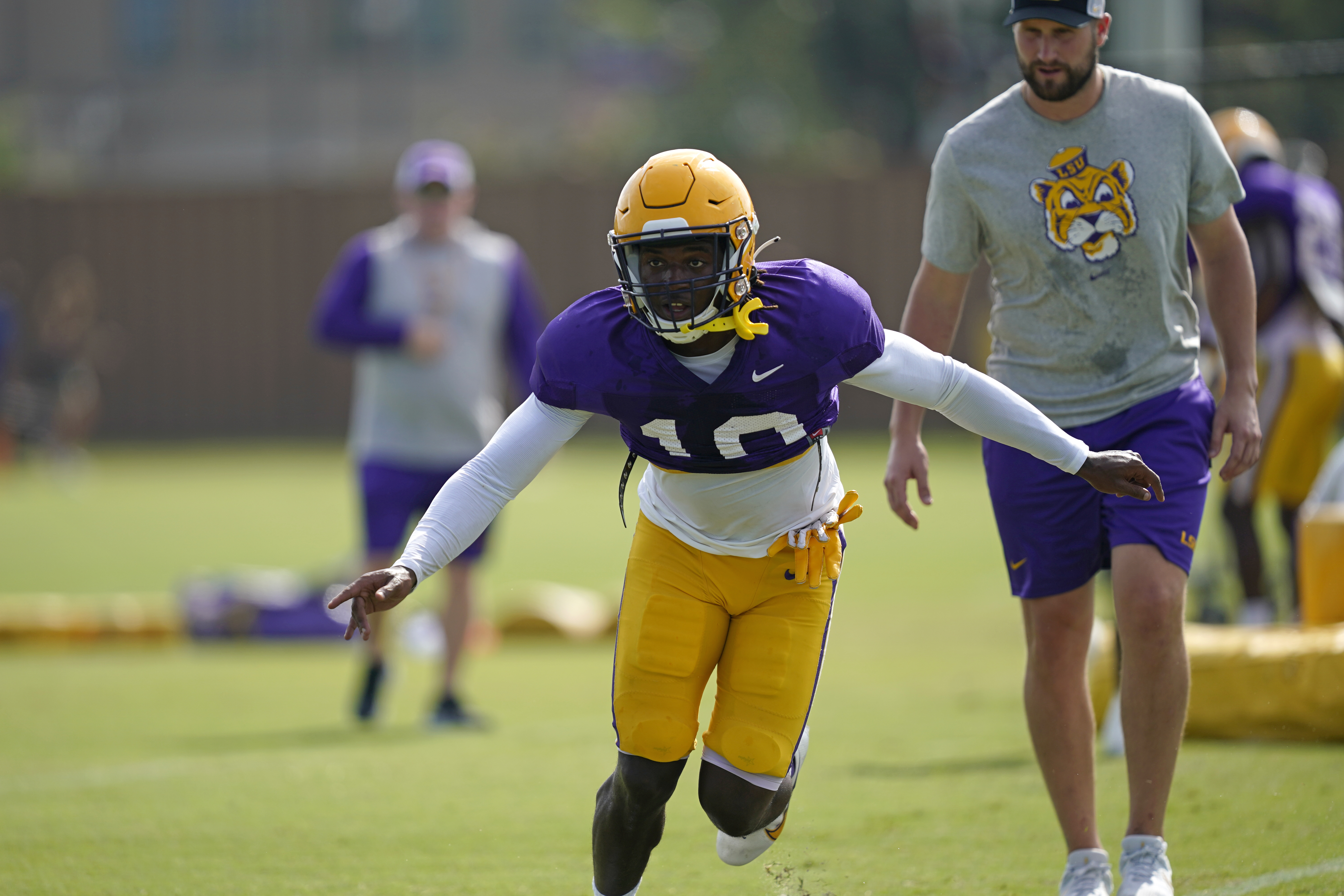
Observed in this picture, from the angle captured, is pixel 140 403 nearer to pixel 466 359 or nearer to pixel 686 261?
pixel 466 359

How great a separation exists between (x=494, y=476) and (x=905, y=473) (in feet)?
4.35

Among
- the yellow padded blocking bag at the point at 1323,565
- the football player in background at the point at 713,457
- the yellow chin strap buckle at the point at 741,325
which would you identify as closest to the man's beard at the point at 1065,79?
the football player in background at the point at 713,457

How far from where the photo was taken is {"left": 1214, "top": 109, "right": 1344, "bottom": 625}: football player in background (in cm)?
812

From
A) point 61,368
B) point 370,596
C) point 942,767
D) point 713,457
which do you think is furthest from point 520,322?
point 61,368

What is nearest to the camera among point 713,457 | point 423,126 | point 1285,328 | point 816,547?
point 713,457

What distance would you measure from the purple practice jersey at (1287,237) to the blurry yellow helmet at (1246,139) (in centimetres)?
4

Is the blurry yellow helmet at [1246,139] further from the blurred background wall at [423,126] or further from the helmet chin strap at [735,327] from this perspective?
the helmet chin strap at [735,327]

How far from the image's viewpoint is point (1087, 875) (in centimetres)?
448

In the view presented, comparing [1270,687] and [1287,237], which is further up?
[1287,237]

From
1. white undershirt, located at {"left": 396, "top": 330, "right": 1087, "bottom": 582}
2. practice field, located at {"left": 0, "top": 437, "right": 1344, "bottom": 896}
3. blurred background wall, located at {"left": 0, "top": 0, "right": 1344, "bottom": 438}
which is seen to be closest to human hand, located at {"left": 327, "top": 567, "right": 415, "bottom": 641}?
white undershirt, located at {"left": 396, "top": 330, "right": 1087, "bottom": 582}

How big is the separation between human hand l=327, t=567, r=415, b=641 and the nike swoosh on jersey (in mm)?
945

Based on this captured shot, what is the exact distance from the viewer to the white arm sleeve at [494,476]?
4137 millimetres

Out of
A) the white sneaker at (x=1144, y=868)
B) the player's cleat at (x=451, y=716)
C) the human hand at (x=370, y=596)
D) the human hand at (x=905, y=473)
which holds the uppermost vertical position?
the human hand at (x=905, y=473)

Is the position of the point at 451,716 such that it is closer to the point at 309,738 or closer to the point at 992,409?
the point at 309,738
